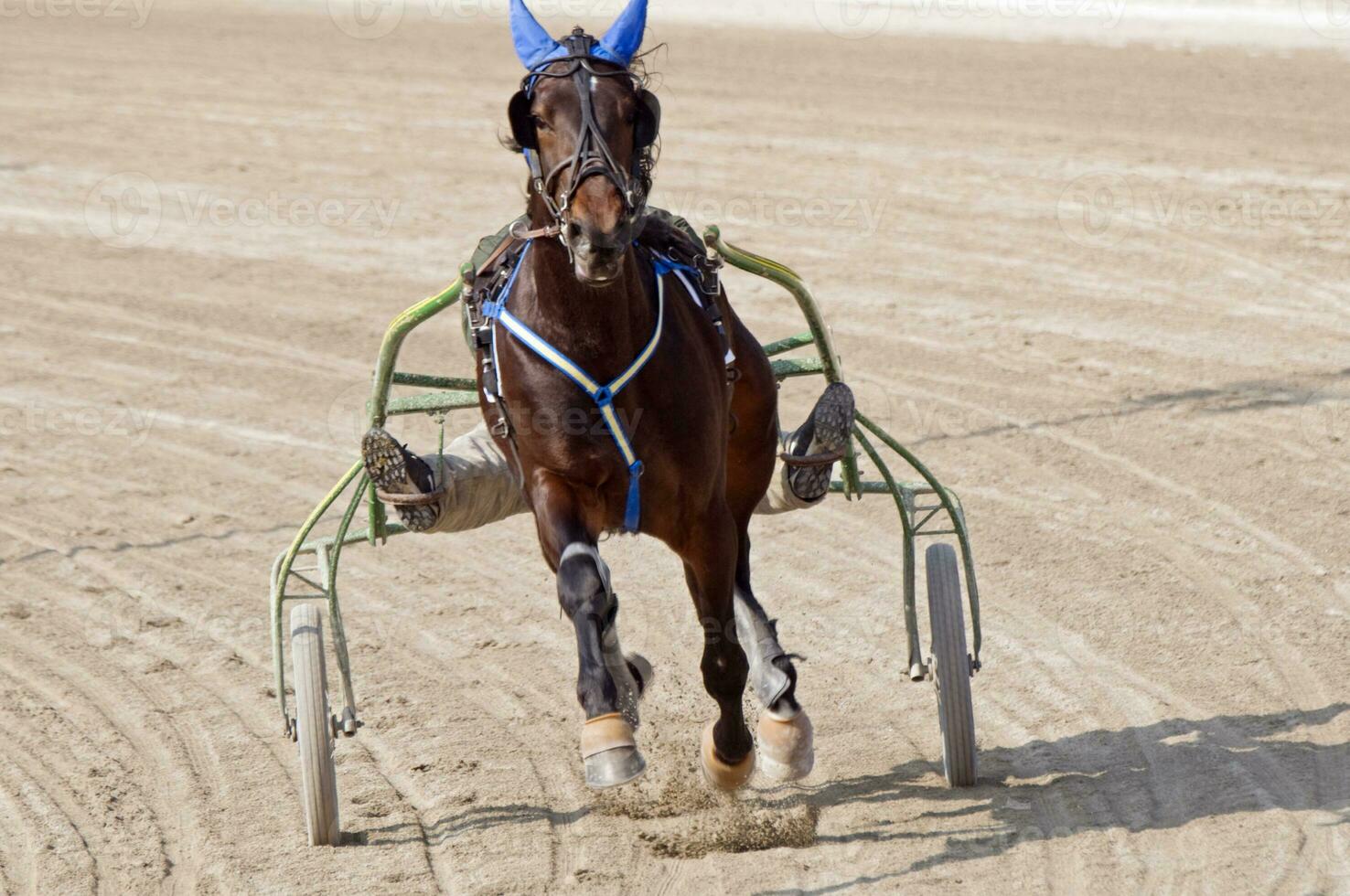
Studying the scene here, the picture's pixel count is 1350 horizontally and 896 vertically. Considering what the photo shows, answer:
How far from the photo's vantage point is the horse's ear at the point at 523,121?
4121 millimetres

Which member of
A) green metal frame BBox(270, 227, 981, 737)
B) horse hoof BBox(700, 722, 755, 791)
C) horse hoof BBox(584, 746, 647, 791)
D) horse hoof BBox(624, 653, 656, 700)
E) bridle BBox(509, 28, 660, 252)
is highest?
bridle BBox(509, 28, 660, 252)

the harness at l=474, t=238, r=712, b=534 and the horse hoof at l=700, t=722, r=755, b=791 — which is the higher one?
the harness at l=474, t=238, r=712, b=534

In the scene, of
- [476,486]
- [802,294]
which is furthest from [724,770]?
[802,294]

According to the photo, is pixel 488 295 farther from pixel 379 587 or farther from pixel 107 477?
pixel 107 477

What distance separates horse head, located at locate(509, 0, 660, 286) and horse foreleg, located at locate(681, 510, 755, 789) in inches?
39.8

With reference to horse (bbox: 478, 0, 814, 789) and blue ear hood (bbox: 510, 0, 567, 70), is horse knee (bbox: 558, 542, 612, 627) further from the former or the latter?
blue ear hood (bbox: 510, 0, 567, 70)

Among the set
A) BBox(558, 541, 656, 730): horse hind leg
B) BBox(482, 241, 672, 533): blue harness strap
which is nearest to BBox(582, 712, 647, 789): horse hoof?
BBox(558, 541, 656, 730): horse hind leg

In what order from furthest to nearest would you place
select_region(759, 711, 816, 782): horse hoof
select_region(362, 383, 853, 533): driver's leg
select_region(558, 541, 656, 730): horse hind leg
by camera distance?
select_region(362, 383, 853, 533): driver's leg → select_region(759, 711, 816, 782): horse hoof → select_region(558, 541, 656, 730): horse hind leg

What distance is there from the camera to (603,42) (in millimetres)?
4258

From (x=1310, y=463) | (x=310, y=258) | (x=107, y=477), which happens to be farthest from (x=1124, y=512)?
(x=310, y=258)

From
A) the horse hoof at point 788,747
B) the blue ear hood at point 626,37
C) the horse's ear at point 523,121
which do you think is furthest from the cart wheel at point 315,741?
the blue ear hood at point 626,37

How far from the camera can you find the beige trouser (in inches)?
211

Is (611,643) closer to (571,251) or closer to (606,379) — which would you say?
(606,379)

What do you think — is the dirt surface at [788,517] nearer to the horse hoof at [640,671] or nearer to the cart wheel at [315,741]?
the cart wheel at [315,741]
